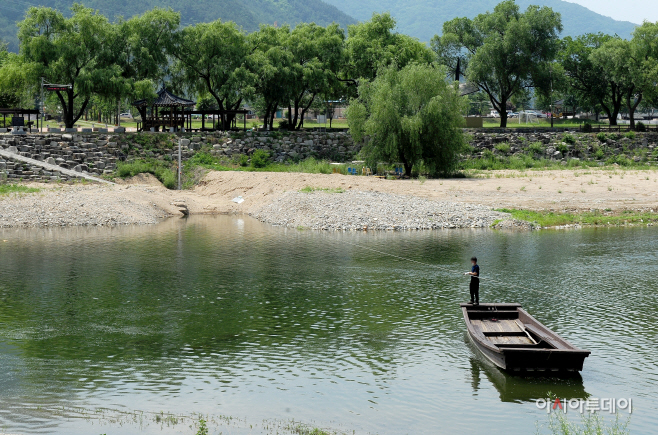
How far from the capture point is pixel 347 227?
145 ft

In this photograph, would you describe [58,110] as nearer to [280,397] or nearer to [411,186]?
[411,186]

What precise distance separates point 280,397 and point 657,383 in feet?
30.7

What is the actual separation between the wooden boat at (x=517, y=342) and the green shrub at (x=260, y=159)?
48.0 m

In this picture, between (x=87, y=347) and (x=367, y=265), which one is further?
(x=367, y=265)

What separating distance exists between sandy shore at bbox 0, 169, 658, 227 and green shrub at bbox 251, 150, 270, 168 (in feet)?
20.4

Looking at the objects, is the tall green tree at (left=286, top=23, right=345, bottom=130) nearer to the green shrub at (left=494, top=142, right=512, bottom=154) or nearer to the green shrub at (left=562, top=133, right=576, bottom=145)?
the green shrub at (left=494, top=142, right=512, bottom=154)

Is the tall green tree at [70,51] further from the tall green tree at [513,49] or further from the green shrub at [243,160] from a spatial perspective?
the tall green tree at [513,49]

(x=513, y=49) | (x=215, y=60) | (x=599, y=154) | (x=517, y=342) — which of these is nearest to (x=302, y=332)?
(x=517, y=342)

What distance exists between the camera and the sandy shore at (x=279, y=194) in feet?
156

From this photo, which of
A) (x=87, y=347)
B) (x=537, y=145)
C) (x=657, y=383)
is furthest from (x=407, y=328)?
(x=537, y=145)

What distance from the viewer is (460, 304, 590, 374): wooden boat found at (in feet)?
55.4

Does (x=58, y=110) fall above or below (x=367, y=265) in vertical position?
above

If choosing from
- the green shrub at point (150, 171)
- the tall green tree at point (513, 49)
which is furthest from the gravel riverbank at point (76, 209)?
the tall green tree at point (513, 49)

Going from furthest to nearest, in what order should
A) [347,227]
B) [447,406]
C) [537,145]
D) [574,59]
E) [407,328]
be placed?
[574,59]
[537,145]
[347,227]
[407,328]
[447,406]
